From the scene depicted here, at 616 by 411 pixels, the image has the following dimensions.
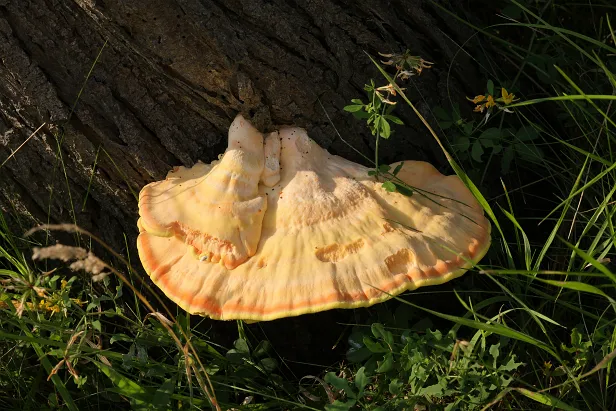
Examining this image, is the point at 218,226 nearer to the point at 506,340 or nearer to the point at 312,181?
the point at 312,181

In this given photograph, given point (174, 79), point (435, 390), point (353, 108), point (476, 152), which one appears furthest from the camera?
point (476, 152)

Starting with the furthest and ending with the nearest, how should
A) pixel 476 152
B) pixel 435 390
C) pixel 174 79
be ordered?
pixel 476 152 < pixel 174 79 < pixel 435 390

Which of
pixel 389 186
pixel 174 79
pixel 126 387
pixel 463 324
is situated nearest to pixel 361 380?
pixel 463 324

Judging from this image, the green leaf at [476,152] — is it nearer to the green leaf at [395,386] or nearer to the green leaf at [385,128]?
the green leaf at [385,128]

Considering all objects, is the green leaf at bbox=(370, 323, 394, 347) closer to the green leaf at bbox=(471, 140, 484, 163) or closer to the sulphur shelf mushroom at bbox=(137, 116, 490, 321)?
the sulphur shelf mushroom at bbox=(137, 116, 490, 321)

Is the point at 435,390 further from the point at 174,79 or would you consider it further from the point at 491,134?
the point at 174,79

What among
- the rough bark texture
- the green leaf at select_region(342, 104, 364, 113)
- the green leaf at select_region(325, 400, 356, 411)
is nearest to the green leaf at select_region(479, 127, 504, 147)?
the rough bark texture
